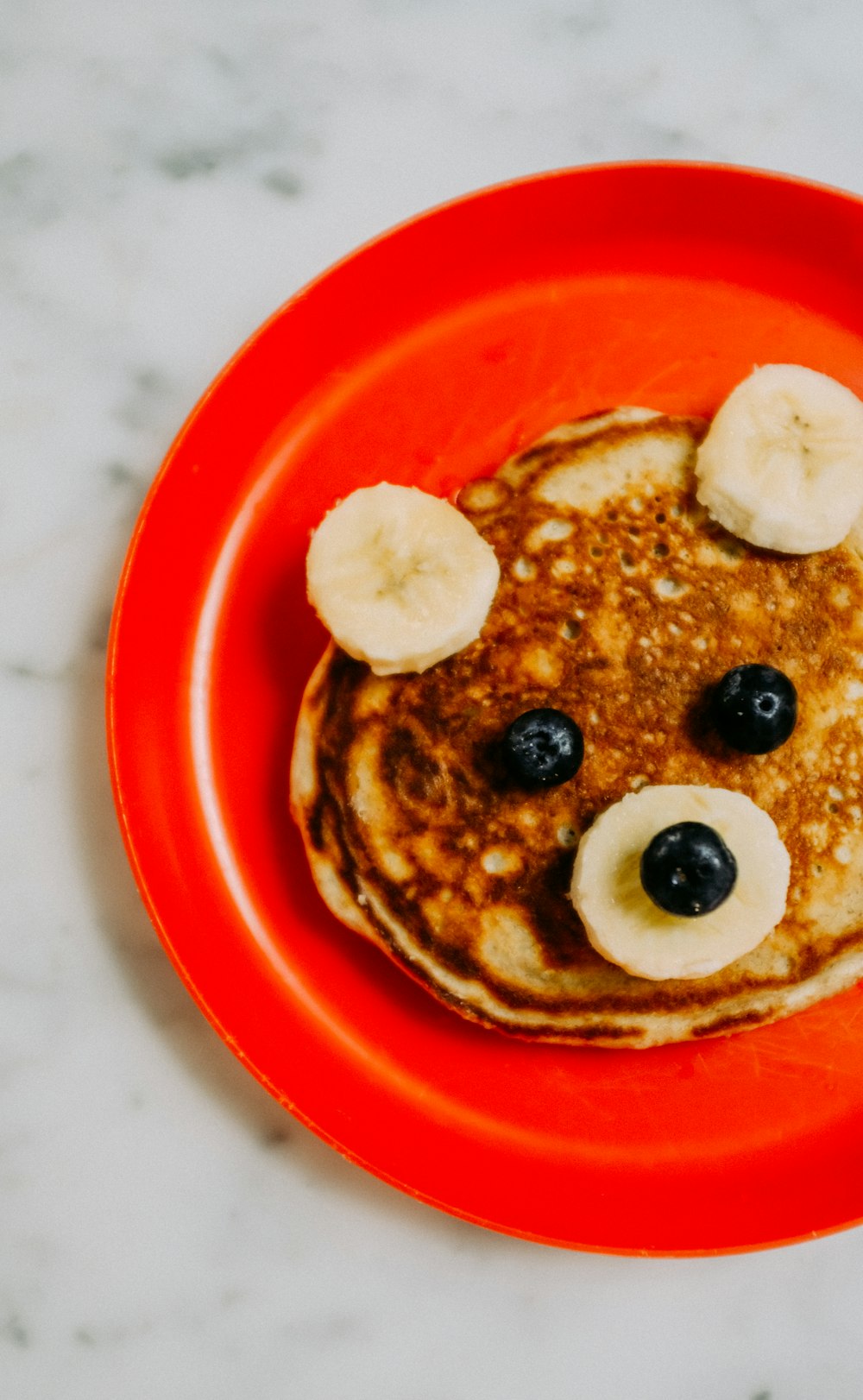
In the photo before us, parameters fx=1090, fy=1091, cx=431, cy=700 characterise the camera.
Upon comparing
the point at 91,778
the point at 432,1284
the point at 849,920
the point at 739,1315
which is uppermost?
the point at 91,778

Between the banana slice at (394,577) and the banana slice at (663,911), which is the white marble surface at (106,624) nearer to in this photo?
the banana slice at (394,577)

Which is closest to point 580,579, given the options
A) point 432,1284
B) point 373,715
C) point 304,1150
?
point 373,715

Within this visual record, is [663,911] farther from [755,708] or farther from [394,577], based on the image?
[394,577]

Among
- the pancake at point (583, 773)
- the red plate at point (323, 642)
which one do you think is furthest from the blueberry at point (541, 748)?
the red plate at point (323, 642)

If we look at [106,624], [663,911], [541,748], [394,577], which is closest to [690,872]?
[663,911]

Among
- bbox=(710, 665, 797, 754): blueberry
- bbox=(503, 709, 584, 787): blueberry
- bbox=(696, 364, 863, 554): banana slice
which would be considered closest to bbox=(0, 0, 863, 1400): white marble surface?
bbox=(696, 364, 863, 554): banana slice

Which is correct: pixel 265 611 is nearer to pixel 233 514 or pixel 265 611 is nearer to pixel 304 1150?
pixel 233 514
